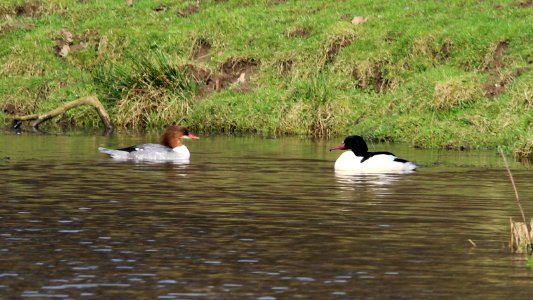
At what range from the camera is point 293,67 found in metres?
37.0

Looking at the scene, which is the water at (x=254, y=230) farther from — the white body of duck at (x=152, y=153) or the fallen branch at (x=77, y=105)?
the fallen branch at (x=77, y=105)

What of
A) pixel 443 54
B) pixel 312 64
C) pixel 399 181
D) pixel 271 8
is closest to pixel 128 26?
pixel 271 8

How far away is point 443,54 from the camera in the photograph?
3612 centimetres

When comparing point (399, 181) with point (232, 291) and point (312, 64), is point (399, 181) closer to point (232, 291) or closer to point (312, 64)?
point (232, 291)

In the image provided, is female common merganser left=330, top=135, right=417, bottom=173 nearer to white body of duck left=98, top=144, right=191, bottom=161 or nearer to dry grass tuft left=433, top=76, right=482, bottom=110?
white body of duck left=98, top=144, right=191, bottom=161

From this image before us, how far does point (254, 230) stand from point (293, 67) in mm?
21516

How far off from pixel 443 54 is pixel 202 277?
24.6 metres

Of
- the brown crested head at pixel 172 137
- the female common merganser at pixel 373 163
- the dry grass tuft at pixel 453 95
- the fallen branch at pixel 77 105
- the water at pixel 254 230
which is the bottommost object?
the water at pixel 254 230

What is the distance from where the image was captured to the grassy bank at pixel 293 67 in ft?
104

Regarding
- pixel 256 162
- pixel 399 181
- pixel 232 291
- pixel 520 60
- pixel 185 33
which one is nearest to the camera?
pixel 232 291

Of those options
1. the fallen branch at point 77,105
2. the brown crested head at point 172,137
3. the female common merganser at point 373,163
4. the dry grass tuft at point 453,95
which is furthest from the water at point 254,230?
the fallen branch at point 77,105

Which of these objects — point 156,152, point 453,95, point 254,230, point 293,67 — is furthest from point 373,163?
point 293,67

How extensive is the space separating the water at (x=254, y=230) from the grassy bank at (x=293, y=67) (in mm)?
5183

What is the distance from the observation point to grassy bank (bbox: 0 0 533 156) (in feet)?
104
